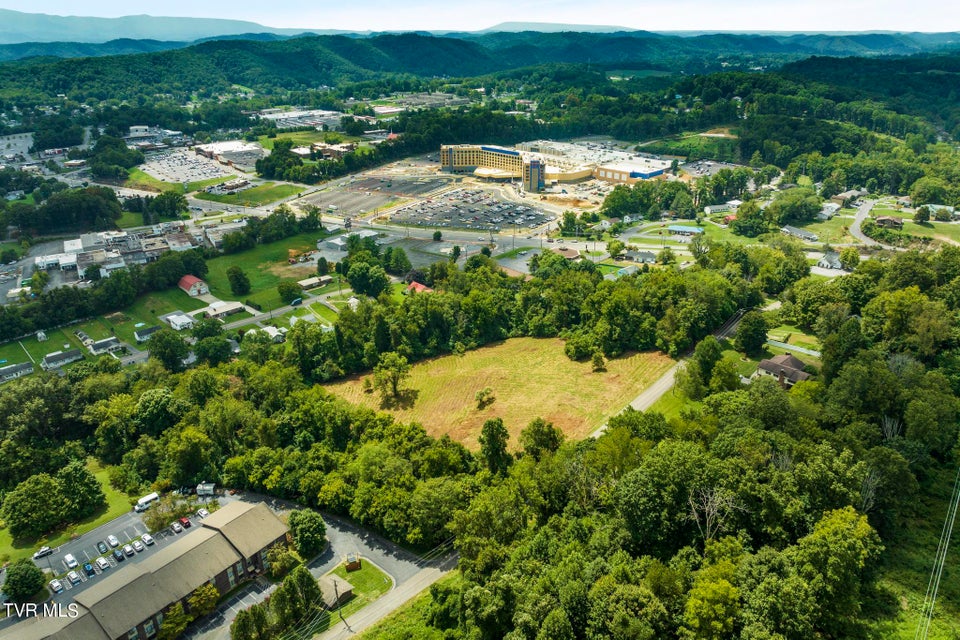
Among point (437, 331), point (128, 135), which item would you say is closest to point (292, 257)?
point (437, 331)

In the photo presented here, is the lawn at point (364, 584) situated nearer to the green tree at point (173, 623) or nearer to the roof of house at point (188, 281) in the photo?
the green tree at point (173, 623)

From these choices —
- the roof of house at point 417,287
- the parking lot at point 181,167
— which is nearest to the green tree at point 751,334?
the roof of house at point 417,287

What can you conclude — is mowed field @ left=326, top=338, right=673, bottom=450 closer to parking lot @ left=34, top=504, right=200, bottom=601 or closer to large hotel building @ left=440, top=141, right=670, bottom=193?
parking lot @ left=34, top=504, right=200, bottom=601

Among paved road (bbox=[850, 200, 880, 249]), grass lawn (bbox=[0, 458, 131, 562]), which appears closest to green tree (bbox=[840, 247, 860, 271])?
paved road (bbox=[850, 200, 880, 249])

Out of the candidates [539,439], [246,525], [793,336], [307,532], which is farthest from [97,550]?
[793,336]

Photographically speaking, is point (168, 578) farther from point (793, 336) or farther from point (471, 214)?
point (471, 214)
